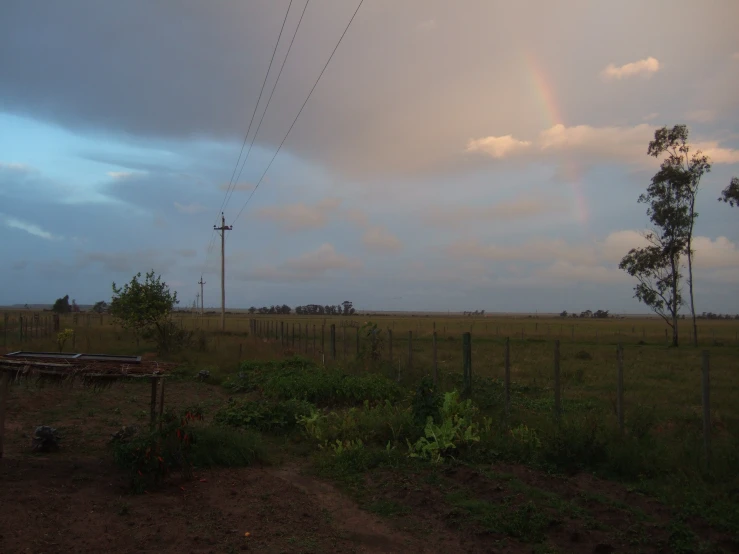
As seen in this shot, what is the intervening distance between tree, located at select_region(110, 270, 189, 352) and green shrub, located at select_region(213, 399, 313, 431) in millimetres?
14448

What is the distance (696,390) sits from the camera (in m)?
14.1

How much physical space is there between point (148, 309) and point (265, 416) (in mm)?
16167

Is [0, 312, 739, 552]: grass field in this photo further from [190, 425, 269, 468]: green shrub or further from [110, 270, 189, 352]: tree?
[110, 270, 189, 352]: tree

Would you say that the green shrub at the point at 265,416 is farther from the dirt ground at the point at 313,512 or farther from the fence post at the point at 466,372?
the fence post at the point at 466,372

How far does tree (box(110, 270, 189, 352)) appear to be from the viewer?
2400 centimetres

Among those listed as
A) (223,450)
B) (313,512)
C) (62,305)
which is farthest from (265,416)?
(62,305)

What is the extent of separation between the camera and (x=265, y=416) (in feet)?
32.7

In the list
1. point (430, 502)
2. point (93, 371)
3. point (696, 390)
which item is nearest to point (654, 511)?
point (430, 502)

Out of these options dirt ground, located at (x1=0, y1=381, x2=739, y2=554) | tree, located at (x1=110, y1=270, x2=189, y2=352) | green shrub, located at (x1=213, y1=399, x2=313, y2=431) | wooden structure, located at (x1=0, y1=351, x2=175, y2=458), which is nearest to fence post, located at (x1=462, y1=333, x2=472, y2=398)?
green shrub, located at (x1=213, y1=399, x2=313, y2=431)

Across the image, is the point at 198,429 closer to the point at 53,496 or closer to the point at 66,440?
the point at 53,496

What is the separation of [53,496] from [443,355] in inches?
792

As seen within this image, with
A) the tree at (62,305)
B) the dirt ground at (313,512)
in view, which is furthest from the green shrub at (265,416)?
the tree at (62,305)

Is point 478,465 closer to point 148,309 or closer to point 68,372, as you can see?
point 68,372

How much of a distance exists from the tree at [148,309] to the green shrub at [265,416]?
47.4 feet
